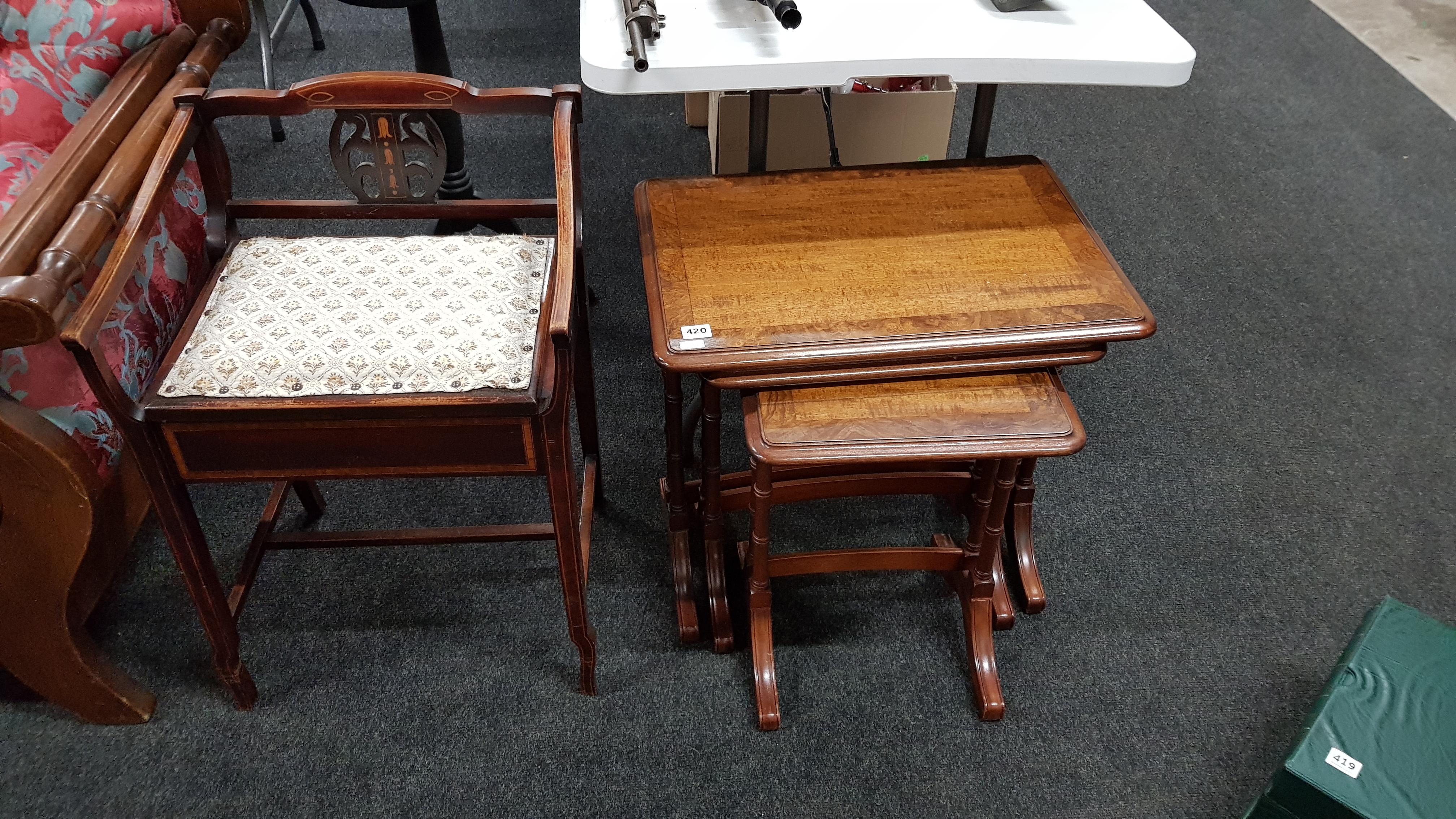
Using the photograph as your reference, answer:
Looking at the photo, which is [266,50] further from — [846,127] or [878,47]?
[878,47]

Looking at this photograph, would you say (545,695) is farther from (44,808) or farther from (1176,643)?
(1176,643)

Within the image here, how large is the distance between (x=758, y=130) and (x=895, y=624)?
79 centimetres

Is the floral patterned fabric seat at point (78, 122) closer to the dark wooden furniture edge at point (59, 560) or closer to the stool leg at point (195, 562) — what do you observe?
the dark wooden furniture edge at point (59, 560)

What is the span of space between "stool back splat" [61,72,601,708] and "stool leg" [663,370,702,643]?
20 centimetres

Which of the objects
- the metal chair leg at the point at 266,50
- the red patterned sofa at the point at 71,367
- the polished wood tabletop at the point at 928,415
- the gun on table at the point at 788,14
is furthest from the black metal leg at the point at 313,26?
the polished wood tabletop at the point at 928,415

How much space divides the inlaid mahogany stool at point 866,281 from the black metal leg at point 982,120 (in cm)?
9

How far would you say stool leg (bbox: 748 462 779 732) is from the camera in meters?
1.39

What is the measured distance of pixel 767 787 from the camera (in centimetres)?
139

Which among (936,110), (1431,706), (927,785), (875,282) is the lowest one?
(927,785)

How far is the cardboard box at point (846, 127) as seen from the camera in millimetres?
2223

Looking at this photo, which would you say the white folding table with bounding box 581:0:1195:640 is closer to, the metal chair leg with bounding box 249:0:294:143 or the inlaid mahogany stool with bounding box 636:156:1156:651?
the inlaid mahogany stool with bounding box 636:156:1156:651

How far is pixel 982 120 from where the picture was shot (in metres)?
1.55

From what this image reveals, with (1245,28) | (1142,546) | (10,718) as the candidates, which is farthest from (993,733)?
(1245,28)

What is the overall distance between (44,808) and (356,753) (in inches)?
15.8
